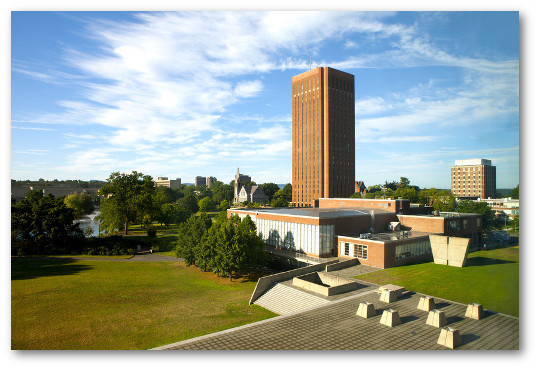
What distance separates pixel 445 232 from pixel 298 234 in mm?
14926

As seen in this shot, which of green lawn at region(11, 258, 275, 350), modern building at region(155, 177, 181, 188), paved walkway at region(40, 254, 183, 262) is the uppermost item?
modern building at region(155, 177, 181, 188)

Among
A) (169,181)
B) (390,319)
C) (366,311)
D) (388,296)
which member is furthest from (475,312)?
(169,181)

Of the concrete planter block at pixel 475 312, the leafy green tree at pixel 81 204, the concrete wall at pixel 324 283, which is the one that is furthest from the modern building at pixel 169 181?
the concrete planter block at pixel 475 312

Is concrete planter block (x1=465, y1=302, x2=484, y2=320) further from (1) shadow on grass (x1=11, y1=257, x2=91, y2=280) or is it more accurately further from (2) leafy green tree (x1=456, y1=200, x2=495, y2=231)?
(1) shadow on grass (x1=11, y1=257, x2=91, y2=280)

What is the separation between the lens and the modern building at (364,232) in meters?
24.8

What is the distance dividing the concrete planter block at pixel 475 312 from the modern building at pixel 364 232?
9.90 meters

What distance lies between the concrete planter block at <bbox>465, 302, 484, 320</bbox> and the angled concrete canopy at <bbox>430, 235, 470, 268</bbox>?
10.7 metres

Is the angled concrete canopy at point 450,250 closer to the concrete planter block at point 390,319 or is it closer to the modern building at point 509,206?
the modern building at point 509,206

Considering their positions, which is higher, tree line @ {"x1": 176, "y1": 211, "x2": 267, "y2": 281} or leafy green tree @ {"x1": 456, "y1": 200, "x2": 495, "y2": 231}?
leafy green tree @ {"x1": 456, "y1": 200, "x2": 495, "y2": 231}

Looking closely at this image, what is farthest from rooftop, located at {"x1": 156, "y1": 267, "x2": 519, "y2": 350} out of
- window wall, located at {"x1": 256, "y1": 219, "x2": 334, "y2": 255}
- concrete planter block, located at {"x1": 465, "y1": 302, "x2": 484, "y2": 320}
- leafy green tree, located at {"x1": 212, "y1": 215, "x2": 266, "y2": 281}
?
window wall, located at {"x1": 256, "y1": 219, "x2": 334, "y2": 255}

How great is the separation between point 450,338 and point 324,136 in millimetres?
63767

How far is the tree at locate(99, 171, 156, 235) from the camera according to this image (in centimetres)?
3978

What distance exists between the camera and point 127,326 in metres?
16.0

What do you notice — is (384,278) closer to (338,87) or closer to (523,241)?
(523,241)
